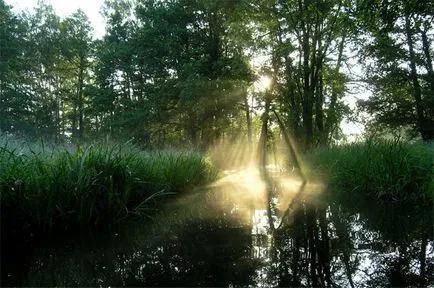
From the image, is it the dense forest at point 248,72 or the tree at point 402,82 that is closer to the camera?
the dense forest at point 248,72

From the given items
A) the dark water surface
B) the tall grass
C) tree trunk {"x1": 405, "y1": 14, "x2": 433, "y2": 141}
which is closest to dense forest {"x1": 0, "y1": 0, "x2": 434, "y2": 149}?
tree trunk {"x1": 405, "y1": 14, "x2": 433, "y2": 141}

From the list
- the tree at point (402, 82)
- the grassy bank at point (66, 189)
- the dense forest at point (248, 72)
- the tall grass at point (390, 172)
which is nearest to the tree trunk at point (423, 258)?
the tall grass at point (390, 172)

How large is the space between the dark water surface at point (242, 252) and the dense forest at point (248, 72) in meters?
5.46

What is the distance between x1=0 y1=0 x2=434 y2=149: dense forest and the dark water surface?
215 inches

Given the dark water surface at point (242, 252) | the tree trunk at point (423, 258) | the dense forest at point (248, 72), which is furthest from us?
the dense forest at point (248, 72)

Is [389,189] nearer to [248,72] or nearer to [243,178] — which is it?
[243,178]

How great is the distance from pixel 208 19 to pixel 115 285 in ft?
70.0

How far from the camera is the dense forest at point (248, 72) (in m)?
15.0

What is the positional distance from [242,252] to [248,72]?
1469 cm

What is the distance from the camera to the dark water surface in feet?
7.69

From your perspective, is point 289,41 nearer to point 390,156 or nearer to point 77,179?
point 390,156

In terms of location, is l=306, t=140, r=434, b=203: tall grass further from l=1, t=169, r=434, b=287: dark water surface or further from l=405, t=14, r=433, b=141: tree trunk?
l=405, t=14, r=433, b=141: tree trunk

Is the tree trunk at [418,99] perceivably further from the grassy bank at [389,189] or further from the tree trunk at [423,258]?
the tree trunk at [423,258]

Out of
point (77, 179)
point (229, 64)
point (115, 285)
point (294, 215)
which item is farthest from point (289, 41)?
point (115, 285)
